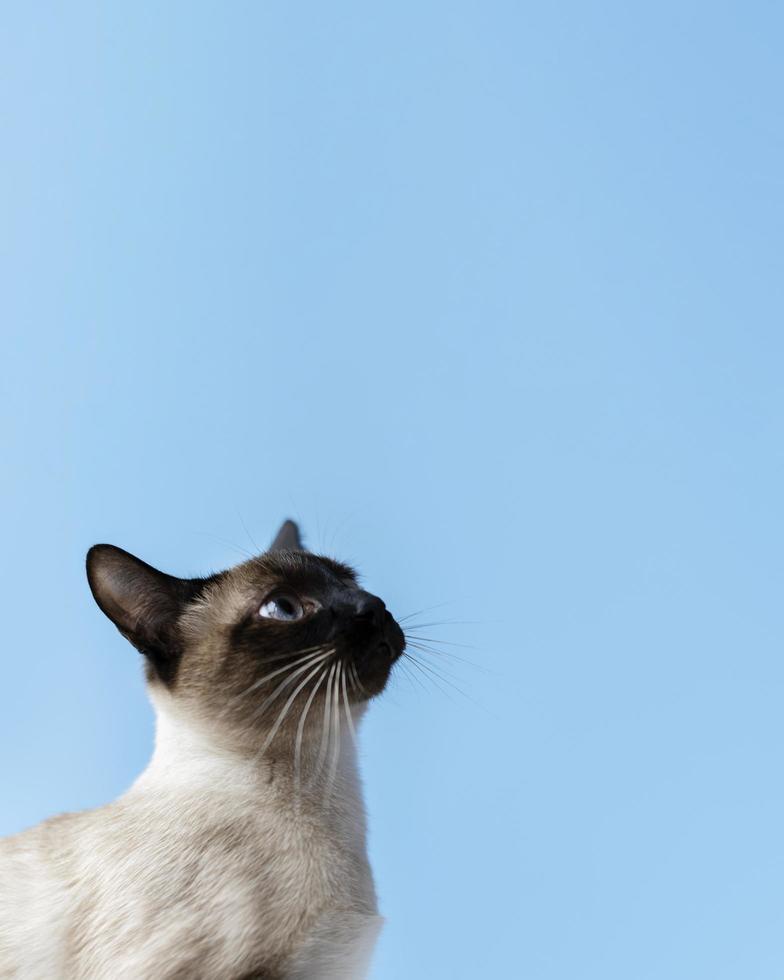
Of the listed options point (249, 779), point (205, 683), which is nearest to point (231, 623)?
point (205, 683)

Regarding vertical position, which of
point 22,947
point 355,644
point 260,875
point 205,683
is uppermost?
point 355,644

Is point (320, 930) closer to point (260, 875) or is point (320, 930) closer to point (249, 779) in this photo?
point (260, 875)

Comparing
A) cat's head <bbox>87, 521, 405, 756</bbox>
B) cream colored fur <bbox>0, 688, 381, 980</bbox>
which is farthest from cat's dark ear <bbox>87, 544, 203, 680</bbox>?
cream colored fur <bbox>0, 688, 381, 980</bbox>

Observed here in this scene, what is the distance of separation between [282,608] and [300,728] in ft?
0.78

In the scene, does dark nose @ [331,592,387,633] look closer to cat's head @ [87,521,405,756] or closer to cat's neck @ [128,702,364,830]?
cat's head @ [87,521,405,756]

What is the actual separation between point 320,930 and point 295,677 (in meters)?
0.43

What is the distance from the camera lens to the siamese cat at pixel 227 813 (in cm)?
168

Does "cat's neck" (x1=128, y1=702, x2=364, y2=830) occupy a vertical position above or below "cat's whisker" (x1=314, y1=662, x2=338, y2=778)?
below

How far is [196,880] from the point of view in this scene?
171cm

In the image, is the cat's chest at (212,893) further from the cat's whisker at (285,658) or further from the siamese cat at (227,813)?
the cat's whisker at (285,658)

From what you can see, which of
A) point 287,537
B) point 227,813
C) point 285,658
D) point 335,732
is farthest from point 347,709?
point 287,537

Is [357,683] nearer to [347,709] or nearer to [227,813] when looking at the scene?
[347,709]

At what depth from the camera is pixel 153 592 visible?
80.6 inches

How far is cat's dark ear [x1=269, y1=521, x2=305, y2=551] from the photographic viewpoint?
2.48 m
